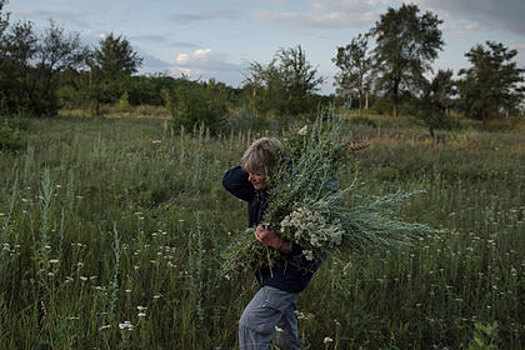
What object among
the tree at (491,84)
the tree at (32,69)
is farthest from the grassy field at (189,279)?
the tree at (491,84)

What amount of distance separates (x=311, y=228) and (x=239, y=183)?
34.7 inches

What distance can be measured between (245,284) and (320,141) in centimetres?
185

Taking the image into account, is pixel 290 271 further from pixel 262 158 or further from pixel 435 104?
pixel 435 104

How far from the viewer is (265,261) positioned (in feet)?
7.82

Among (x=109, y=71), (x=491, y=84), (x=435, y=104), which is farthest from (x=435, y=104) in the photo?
(x=109, y=71)

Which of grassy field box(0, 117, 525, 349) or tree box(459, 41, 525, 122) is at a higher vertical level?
tree box(459, 41, 525, 122)

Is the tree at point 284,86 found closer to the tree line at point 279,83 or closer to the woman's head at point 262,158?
the tree line at point 279,83

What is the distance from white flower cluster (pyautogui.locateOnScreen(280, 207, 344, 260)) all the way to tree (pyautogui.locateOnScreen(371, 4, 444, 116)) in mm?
36916

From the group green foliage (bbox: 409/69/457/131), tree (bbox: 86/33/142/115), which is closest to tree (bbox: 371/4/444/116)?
green foliage (bbox: 409/69/457/131)

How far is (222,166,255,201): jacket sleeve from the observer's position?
8.98 ft

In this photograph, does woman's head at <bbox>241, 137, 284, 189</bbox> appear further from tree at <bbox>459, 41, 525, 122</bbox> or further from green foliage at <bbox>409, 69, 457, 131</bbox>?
tree at <bbox>459, 41, 525, 122</bbox>

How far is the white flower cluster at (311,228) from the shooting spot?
6.42ft

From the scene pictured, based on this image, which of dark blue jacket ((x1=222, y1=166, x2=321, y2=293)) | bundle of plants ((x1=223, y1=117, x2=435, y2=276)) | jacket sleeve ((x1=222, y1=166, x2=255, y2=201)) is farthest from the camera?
jacket sleeve ((x1=222, y1=166, x2=255, y2=201))

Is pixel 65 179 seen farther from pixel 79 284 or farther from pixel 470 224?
pixel 470 224
